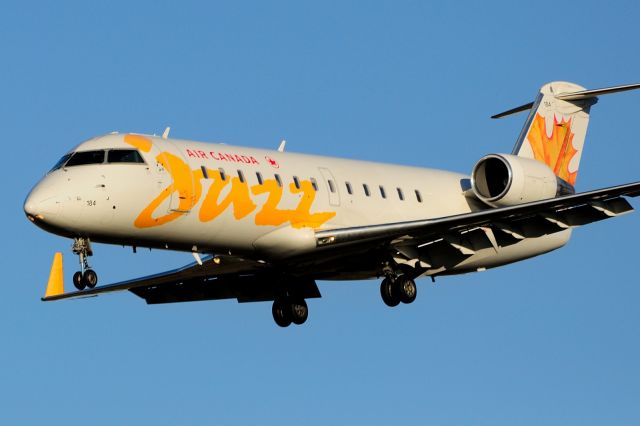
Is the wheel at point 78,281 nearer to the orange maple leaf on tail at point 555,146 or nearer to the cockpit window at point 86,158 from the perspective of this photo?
the cockpit window at point 86,158

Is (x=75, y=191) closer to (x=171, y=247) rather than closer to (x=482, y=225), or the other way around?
(x=171, y=247)

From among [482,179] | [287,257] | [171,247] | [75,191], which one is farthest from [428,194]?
[75,191]

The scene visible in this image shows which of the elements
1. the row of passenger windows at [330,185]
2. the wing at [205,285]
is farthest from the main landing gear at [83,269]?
the wing at [205,285]

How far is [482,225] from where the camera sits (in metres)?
29.2

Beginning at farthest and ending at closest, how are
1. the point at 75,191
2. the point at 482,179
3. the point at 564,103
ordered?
the point at 564,103
the point at 482,179
the point at 75,191

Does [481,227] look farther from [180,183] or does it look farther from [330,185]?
[180,183]

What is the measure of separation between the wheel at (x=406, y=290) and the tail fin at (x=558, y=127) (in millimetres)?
5442

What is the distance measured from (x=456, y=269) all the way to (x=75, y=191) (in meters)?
9.44

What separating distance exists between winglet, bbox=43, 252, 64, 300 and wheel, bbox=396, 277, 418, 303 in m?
7.70

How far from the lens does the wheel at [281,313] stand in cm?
3113

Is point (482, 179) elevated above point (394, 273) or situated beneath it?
elevated above

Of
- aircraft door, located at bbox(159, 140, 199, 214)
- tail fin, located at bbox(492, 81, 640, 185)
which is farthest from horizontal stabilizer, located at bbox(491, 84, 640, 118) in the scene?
aircraft door, located at bbox(159, 140, 199, 214)

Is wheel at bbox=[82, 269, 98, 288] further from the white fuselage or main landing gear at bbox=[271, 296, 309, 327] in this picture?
main landing gear at bbox=[271, 296, 309, 327]

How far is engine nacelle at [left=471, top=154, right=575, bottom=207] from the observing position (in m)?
30.4
